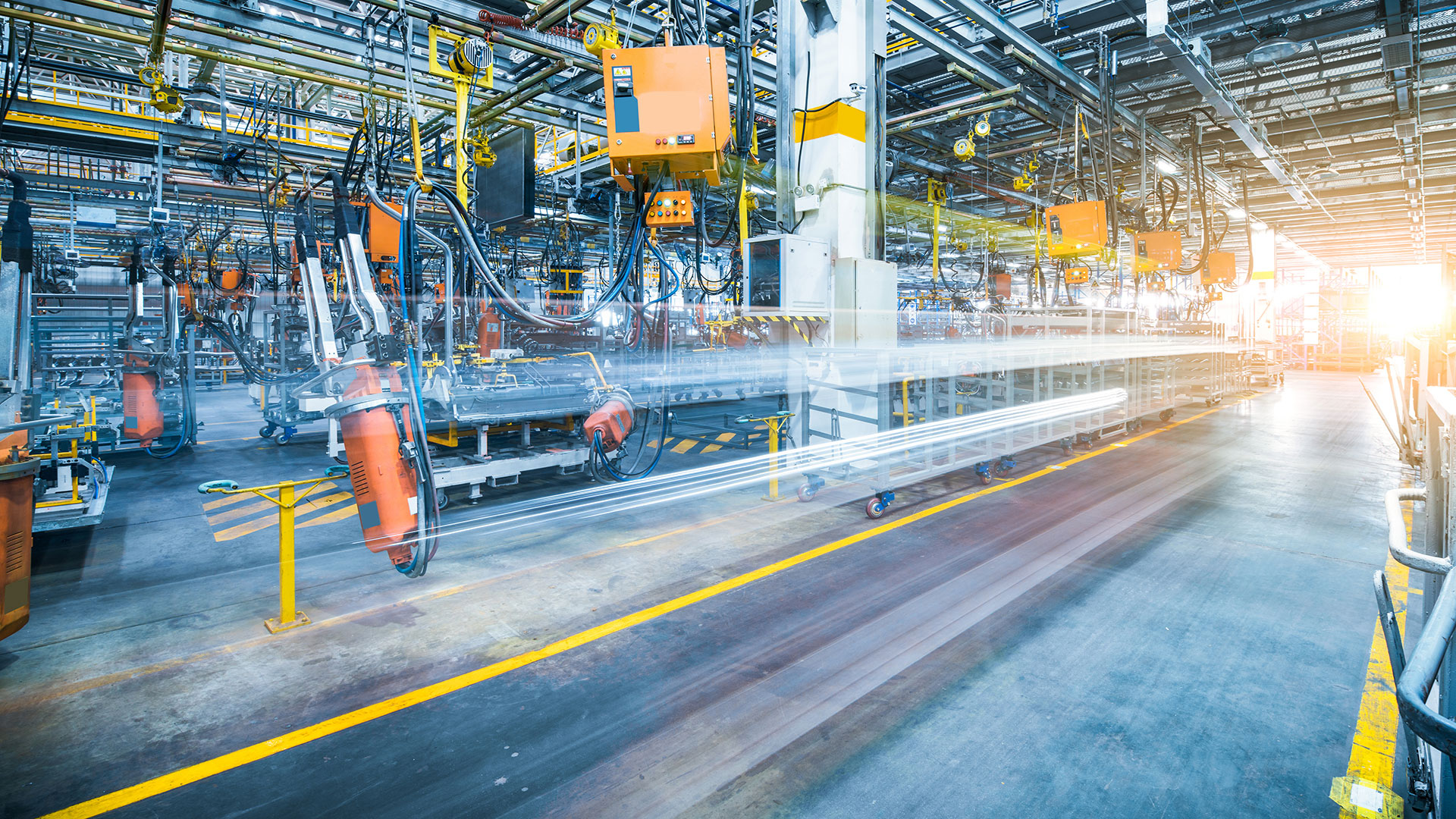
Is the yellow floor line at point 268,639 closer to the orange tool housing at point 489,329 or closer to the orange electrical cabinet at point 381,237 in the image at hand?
the orange electrical cabinet at point 381,237

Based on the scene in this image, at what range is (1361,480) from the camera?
24.0 feet

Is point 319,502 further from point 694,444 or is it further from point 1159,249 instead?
point 1159,249

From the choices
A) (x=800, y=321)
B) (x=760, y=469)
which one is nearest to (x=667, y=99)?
(x=800, y=321)

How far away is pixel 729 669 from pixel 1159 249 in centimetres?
959

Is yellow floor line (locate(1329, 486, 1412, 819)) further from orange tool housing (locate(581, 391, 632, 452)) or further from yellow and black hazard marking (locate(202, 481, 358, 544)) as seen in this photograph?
yellow and black hazard marking (locate(202, 481, 358, 544))

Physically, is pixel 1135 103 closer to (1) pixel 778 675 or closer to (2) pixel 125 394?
(1) pixel 778 675

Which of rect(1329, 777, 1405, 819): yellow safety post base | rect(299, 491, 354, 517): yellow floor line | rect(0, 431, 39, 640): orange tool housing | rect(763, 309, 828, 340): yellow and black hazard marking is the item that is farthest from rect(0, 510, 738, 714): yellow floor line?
rect(1329, 777, 1405, 819): yellow safety post base

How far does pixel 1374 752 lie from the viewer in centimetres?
267

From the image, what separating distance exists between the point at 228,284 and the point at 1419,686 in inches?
621

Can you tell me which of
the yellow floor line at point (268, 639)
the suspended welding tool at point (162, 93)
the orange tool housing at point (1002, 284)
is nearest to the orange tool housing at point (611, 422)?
the yellow floor line at point (268, 639)

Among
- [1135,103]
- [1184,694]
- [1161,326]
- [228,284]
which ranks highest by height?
[1135,103]

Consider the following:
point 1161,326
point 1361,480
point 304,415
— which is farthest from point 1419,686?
point 1161,326

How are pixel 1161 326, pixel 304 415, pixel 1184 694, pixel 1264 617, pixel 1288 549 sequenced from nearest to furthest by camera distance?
pixel 1184 694 < pixel 1264 617 < pixel 1288 549 < pixel 304 415 < pixel 1161 326

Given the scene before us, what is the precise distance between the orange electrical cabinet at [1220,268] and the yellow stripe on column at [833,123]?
9340 mm
